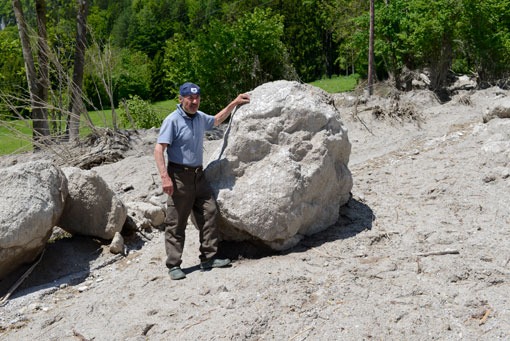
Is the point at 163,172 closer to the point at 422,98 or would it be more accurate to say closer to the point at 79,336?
the point at 79,336

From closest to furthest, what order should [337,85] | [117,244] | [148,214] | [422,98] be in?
[117,244]
[148,214]
[422,98]
[337,85]

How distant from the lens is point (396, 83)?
1224 centimetres

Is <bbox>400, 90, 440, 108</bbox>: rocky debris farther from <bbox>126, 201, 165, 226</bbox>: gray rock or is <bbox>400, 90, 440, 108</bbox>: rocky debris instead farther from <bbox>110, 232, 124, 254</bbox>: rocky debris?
<bbox>110, 232, 124, 254</bbox>: rocky debris

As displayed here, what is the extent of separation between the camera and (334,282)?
393 centimetres

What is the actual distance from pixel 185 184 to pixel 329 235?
1644 mm

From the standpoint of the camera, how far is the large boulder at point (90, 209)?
5.04 m

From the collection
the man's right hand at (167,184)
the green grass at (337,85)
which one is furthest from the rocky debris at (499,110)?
the green grass at (337,85)

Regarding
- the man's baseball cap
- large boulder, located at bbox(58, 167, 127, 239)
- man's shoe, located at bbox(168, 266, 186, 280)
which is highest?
the man's baseball cap

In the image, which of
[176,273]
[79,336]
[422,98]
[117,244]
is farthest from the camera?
[422,98]

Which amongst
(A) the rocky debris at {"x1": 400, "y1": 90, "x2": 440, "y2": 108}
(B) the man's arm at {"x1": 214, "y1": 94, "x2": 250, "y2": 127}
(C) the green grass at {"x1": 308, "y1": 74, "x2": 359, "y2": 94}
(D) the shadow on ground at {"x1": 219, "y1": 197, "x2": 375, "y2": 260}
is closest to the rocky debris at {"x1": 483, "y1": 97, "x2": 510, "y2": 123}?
(A) the rocky debris at {"x1": 400, "y1": 90, "x2": 440, "y2": 108}

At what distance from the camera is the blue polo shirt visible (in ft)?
13.7

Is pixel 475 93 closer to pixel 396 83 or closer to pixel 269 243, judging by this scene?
pixel 396 83

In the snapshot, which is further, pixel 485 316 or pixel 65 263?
pixel 65 263

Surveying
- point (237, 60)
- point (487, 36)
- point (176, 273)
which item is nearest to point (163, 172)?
point (176, 273)
